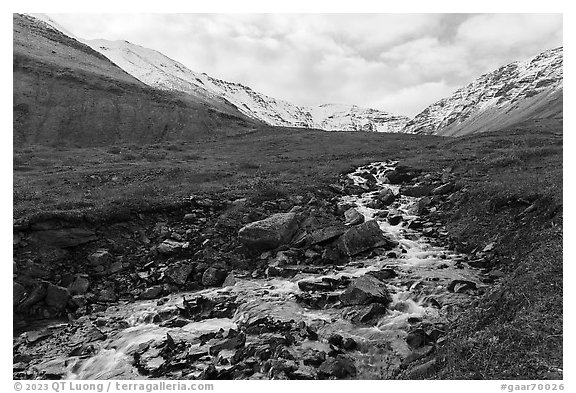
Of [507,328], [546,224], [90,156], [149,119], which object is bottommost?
[507,328]

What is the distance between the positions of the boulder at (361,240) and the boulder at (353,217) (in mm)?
2557

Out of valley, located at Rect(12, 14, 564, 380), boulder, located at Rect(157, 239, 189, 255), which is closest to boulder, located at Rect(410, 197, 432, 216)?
valley, located at Rect(12, 14, 564, 380)

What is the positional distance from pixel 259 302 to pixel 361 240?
7.23 metres

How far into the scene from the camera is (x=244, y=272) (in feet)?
65.2

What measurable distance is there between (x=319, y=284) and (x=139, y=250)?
1004 cm

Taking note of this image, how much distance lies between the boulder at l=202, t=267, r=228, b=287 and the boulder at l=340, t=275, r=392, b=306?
6204mm

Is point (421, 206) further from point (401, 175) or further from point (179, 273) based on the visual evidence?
point (179, 273)

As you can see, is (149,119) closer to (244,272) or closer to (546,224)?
(244,272)

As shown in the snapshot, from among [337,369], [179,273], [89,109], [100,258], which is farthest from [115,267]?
[89,109]

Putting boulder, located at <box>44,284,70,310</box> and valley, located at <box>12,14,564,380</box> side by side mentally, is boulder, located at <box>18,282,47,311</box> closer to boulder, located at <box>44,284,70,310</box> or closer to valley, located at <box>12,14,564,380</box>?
valley, located at <box>12,14,564,380</box>

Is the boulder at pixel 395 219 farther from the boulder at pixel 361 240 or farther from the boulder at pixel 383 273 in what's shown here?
the boulder at pixel 383 273

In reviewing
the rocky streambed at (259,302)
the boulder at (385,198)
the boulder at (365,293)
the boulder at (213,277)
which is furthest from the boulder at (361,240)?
the boulder at (385,198)

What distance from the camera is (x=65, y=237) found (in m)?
20.8

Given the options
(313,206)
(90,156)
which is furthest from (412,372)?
(90,156)
